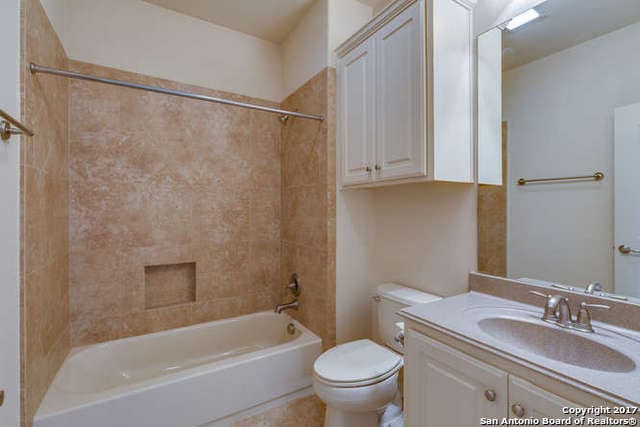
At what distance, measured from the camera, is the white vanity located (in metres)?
0.72

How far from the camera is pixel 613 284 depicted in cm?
109

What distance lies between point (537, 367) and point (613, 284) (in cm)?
64

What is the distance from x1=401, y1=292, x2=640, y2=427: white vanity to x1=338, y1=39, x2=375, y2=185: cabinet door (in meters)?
0.93

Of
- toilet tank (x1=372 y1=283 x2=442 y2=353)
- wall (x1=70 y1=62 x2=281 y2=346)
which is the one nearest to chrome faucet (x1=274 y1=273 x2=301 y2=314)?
wall (x1=70 y1=62 x2=281 y2=346)

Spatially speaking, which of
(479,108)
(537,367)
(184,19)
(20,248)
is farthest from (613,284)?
(184,19)

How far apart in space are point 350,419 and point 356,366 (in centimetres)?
27

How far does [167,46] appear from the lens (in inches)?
84.0

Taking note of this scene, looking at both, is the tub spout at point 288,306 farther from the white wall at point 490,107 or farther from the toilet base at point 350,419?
the white wall at point 490,107

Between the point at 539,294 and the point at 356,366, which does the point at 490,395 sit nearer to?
the point at 539,294

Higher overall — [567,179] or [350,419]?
[567,179]

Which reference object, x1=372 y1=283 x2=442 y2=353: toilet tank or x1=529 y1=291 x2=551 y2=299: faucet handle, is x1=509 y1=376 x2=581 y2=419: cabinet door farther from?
x1=372 y1=283 x2=442 y2=353: toilet tank

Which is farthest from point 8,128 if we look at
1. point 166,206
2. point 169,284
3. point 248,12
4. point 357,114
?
point 248,12

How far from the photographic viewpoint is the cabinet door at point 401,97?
139 cm

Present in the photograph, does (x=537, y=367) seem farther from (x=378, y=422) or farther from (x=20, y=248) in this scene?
(x=20, y=248)
